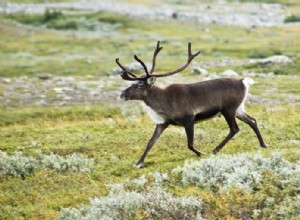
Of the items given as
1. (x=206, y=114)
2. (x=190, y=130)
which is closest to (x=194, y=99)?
(x=206, y=114)

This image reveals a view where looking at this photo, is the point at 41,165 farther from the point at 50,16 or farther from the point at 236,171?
the point at 50,16

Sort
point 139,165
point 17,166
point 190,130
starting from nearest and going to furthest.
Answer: point 190,130
point 139,165
point 17,166

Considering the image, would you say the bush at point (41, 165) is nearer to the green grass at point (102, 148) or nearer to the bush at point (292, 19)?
the green grass at point (102, 148)

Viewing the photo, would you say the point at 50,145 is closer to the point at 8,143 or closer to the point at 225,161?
the point at 8,143

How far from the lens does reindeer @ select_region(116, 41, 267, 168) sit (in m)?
15.5

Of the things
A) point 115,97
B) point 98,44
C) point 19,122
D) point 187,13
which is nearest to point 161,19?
point 187,13

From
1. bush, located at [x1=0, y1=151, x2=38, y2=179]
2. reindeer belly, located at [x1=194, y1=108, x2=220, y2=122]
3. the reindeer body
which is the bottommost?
bush, located at [x1=0, y1=151, x2=38, y2=179]

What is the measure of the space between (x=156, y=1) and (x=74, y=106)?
69552mm

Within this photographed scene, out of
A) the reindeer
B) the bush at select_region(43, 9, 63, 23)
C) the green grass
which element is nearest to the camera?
the green grass

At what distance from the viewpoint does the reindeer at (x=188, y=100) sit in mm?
15453

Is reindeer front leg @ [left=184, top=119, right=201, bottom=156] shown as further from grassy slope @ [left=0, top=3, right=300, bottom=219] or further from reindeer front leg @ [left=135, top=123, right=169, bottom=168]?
reindeer front leg @ [left=135, top=123, right=169, bottom=168]

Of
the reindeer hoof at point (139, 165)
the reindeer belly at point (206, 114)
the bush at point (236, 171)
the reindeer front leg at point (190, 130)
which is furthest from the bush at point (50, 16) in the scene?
the bush at point (236, 171)

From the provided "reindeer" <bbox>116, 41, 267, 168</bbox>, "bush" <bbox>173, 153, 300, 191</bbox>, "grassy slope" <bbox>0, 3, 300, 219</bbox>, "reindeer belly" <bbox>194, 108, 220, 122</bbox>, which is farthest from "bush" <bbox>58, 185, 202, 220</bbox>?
"reindeer belly" <bbox>194, 108, 220, 122</bbox>

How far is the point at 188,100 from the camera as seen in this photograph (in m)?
15.5
